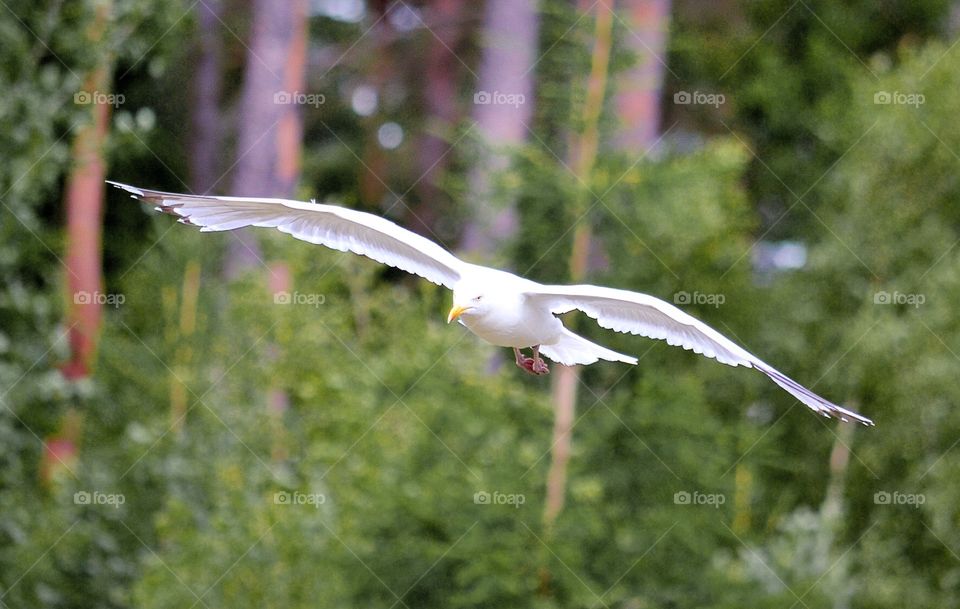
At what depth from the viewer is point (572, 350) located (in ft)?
18.4

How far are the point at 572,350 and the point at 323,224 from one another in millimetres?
984

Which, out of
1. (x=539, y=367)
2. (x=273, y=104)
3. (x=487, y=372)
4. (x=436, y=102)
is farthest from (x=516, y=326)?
(x=436, y=102)

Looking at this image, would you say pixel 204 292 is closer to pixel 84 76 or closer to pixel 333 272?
pixel 333 272

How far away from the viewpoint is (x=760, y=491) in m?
10.3

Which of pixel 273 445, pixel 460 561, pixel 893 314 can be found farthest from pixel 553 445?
pixel 893 314

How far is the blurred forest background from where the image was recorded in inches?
326

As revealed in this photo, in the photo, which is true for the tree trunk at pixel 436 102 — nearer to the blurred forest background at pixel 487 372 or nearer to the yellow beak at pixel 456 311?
the blurred forest background at pixel 487 372

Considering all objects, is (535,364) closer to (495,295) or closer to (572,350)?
(572,350)

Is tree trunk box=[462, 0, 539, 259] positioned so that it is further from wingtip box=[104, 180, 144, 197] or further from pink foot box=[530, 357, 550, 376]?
wingtip box=[104, 180, 144, 197]

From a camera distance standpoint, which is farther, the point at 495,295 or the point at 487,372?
the point at 487,372

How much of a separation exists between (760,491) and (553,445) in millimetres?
2526

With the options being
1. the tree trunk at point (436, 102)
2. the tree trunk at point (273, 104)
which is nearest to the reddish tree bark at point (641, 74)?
the tree trunk at point (436, 102)

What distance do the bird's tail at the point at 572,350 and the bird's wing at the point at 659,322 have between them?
254mm

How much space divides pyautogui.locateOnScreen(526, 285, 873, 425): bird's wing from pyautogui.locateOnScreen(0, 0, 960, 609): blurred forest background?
2998 millimetres
